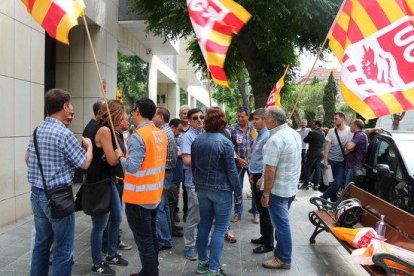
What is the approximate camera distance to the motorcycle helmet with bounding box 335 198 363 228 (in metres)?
5.07

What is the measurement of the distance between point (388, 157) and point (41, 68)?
5971 mm

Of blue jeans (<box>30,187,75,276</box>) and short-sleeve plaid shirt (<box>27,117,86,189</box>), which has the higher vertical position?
short-sleeve plaid shirt (<box>27,117,86,189</box>)

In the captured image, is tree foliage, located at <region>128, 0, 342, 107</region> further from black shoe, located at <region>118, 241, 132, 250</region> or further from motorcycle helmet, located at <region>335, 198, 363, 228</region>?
black shoe, located at <region>118, 241, 132, 250</region>

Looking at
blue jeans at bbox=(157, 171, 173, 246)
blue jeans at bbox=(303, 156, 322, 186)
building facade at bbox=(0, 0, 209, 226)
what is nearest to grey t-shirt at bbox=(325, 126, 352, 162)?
blue jeans at bbox=(303, 156, 322, 186)

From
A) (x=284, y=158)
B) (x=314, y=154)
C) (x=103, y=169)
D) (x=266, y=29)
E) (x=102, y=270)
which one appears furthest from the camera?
(x=314, y=154)

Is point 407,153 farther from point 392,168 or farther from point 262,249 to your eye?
point 262,249

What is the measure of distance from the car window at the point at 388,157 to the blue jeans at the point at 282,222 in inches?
84.7

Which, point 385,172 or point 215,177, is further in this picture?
point 385,172

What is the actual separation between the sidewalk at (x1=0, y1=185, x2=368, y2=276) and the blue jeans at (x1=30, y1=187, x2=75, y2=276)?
0.93 m

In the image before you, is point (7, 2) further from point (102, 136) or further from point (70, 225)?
point (70, 225)

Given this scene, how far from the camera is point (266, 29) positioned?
9.53m

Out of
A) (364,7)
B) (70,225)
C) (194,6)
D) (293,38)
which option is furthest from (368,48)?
(293,38)

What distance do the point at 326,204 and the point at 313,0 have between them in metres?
5.45

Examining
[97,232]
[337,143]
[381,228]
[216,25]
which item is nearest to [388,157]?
[337,143]
